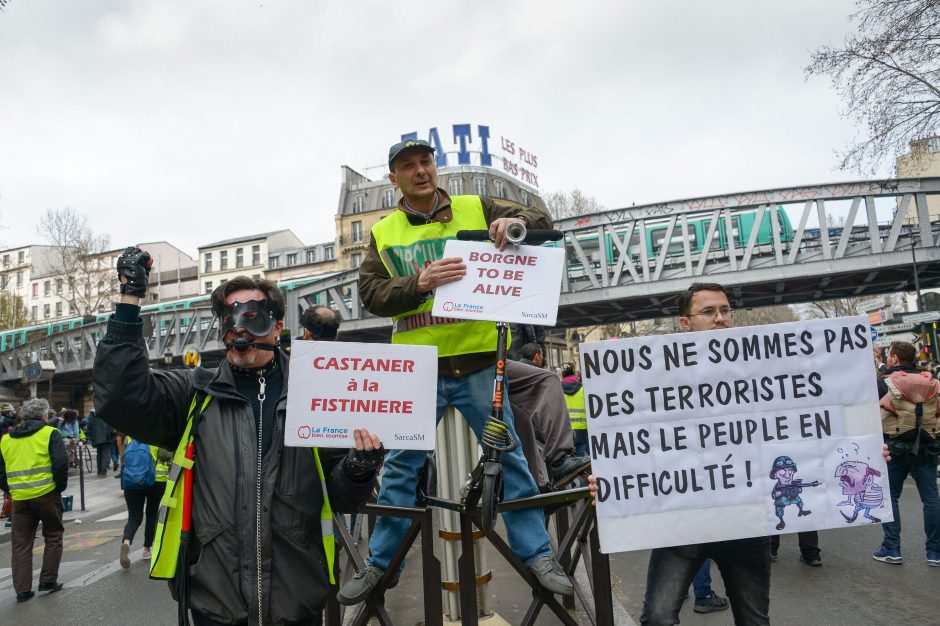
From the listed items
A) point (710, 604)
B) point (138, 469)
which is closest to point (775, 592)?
point (710, 604)

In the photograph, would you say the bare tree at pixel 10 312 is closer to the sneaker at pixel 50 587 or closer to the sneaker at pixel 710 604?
the sneaker at pixel 50 587

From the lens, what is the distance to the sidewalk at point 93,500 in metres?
11.6

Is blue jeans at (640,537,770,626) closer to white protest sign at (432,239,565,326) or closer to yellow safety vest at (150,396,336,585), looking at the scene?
white protest sign at (432,239,565,326)

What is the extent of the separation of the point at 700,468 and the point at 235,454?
1859 millimetres

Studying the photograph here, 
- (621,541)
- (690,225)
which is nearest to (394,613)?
(621,541)

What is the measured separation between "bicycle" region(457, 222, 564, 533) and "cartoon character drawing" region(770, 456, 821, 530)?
1111mm

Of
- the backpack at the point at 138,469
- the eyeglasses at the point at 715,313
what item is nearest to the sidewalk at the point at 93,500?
the backpack at the point at 138,469

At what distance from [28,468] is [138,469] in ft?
3.49

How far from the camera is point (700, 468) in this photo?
114 inches

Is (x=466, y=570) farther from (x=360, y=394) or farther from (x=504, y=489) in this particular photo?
(x=360, y=394)

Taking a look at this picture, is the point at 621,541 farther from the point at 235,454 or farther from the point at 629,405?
the point at 235,454

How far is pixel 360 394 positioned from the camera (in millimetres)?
2609

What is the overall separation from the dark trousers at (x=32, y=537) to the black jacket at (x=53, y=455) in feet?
0.50

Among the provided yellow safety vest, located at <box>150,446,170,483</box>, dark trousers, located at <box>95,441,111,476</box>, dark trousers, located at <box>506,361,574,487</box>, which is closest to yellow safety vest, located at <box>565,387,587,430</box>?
dark trousers, located at <box>506,361,574,487</box>
